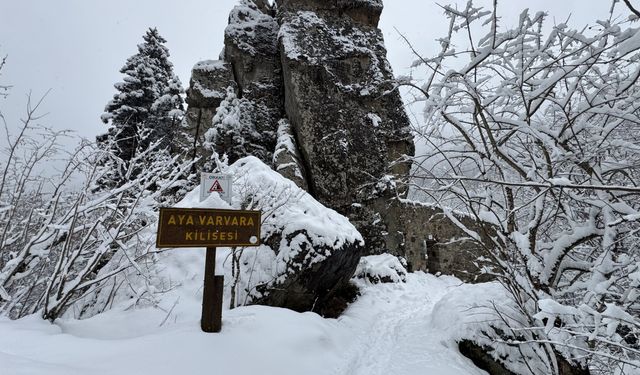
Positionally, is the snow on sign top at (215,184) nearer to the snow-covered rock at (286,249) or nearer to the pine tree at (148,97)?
the snow-covered rock at (286,249)

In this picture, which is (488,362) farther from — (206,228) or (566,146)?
(206,228)

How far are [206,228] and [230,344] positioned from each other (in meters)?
1.21

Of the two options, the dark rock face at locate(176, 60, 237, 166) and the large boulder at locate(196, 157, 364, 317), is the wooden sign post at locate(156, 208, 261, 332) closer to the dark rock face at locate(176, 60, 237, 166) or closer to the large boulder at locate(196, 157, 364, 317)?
the large boulder at locate(196, 157, 364, 317)

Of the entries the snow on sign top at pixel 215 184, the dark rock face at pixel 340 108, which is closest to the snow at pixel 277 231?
the snow on sign top at pixel 215 184

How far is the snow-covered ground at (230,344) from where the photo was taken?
8.03 feet

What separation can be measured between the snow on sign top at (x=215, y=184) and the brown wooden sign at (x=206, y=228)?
390 millimetres

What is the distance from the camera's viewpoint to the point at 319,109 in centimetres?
1216

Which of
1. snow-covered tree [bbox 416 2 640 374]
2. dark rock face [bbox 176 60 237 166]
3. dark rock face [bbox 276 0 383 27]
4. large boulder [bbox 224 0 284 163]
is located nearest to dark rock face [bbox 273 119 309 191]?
large boulder [bbox 224 0 284 163]

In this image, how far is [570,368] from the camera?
3430mm

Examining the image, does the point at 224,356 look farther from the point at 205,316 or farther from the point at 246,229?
the point at 246,229

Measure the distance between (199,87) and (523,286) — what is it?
1414cm

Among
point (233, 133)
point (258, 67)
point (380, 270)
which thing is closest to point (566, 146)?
point (380, 270)

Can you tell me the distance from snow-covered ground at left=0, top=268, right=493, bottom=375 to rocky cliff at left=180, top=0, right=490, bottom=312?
6151mm

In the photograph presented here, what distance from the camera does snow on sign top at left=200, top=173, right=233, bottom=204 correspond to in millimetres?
3789
